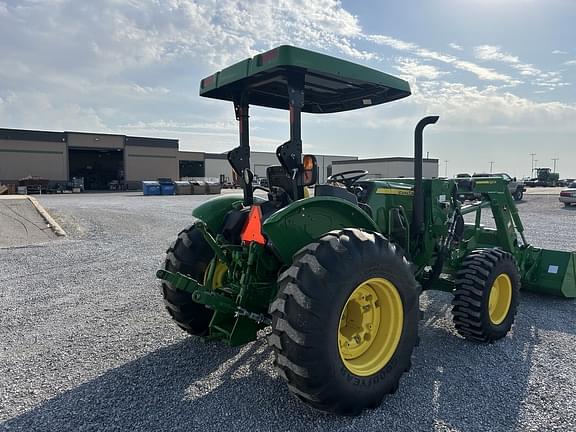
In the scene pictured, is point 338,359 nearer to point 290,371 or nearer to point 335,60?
point 290,371

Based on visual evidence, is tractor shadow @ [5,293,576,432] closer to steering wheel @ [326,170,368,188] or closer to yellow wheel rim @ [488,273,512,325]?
yellow wheel rim @ [488,273,512,325]

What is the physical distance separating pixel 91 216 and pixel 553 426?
15289 mm

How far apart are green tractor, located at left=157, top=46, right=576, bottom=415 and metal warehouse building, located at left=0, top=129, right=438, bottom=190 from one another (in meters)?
29.7

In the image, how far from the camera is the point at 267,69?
125 inches

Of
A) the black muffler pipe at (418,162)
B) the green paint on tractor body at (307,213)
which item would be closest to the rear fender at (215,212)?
the green paint on tractor body at (307,213)

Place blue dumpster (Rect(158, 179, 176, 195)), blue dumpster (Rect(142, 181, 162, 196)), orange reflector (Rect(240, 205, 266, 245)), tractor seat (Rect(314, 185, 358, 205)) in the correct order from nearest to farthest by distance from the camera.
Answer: orange reflector (Rect(240, 205, 266, 245))
tractor seat (Rect(314, 185, 358, 205))
blue dumpster (Rect(142, 181, 162, 196))
blue dumpster (Rect(158, 179, 176, 195))

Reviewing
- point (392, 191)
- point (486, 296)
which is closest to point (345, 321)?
point (486, 296)

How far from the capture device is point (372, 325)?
10.8ft

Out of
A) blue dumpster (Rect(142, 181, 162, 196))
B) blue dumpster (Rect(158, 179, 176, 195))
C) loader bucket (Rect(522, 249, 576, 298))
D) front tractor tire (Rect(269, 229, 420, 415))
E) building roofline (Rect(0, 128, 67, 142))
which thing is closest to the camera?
front tractor tire (Rect(269, 229, 420, 415))

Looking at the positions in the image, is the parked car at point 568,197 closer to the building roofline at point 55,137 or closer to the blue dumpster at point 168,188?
the blue dumpster at point 168,188

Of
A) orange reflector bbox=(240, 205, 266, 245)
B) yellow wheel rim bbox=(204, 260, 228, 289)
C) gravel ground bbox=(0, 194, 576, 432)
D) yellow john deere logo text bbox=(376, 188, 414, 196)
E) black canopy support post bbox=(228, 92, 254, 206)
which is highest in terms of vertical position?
black canopy support post bbox=(228, 92, 254, 206)

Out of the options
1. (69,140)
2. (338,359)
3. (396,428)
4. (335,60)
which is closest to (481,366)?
(396,428)

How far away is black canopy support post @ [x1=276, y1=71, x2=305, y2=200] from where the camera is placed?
332 centimetres

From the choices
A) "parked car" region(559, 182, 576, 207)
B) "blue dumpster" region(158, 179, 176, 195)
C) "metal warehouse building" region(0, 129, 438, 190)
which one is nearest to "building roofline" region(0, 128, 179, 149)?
"metal warehouse building" region(0, 129, 438, 190)
